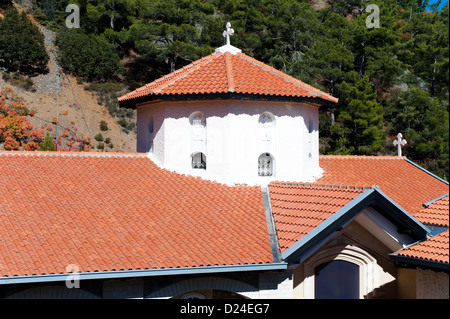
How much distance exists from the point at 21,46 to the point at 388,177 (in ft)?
142

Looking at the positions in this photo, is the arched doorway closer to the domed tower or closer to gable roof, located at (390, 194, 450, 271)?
gable roof, located at (390, 194, 450, 271)

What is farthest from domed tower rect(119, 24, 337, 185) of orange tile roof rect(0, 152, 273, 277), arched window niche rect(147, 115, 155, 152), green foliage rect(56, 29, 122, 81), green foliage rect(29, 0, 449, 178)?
green foliage rect(56, 29, 122, 81)

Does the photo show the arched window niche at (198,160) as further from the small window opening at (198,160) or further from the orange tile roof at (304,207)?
the orange tile roof at (304,207)

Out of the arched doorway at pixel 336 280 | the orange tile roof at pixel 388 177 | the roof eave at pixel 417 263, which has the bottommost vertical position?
the arched doorway at pixel 336 280

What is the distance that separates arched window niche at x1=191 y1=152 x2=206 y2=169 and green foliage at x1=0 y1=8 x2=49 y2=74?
41.1 metres

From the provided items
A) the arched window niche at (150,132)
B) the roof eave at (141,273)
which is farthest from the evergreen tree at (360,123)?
the roof eave at (141,273)

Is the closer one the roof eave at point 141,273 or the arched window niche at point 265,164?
the roof eave at point 141,273

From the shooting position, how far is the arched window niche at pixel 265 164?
14203 mm

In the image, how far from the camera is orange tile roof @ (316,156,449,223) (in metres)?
15.5

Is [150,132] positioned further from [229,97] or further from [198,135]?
[229,97]

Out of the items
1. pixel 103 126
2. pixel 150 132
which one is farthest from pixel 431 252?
pixel 103 126

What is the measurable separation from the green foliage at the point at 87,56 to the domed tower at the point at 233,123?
131ft
